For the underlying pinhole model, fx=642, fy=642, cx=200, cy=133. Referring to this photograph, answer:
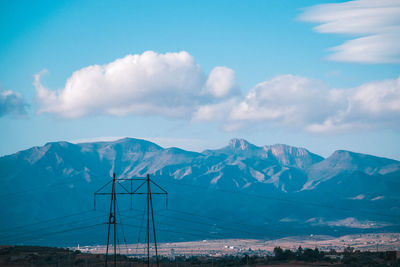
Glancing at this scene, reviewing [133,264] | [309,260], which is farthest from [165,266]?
[309,260]

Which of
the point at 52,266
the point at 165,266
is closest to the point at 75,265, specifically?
the point at 52,266

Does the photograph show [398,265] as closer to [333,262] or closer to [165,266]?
[333,262]

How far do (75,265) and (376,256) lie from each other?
1870 inches

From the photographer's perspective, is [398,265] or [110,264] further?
[110,264]

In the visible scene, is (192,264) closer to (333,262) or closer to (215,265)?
(215,265)

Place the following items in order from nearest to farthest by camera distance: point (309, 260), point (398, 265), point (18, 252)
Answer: point (398, 265) → point (309, 260) → point (18, 252)

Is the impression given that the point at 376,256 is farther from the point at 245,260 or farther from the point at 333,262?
the point at 245,260

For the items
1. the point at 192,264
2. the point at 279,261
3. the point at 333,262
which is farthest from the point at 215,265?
the point at 333,262

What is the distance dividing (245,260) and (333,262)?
13949mm

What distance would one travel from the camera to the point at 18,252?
116 metres

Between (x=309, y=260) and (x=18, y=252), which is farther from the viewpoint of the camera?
(x=18, y=252)

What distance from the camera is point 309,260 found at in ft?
332

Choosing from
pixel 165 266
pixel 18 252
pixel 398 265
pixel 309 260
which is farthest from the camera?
pixel 18 252

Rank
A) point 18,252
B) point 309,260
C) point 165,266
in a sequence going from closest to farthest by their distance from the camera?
point 165,266, point 309,260, point 18,252
